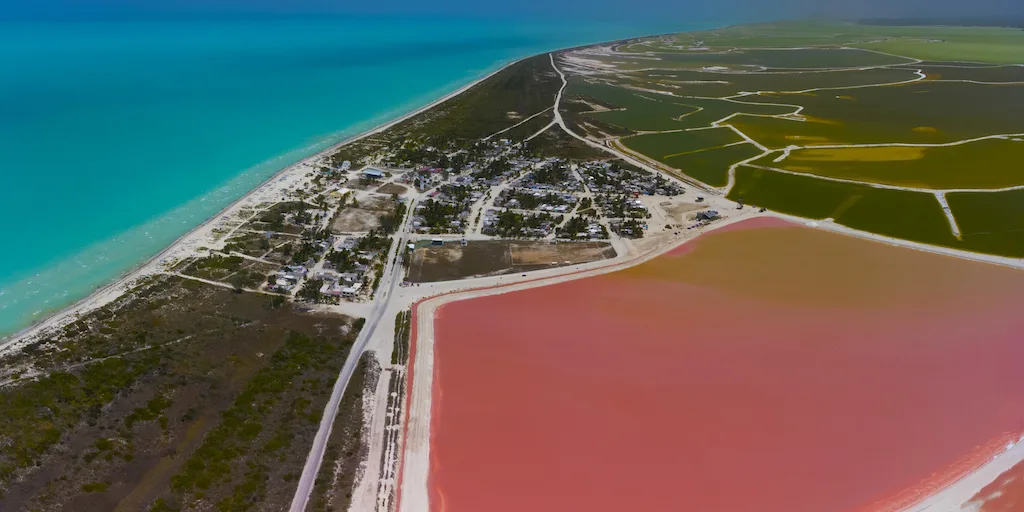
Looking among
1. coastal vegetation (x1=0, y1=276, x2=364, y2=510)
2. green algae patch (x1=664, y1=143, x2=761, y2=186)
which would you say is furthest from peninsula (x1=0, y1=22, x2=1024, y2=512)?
green algae patch (x1=664, y1=143, x2=761, y2=186)

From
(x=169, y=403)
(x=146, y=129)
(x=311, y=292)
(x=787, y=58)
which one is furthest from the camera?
(x=787, y=58)

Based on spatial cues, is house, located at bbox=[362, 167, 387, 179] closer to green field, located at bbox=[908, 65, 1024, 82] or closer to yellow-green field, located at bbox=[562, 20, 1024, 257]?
yellow-green field, located at bbox=[562, 20, 1024, 257]

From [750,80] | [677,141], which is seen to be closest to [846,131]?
[677,141]

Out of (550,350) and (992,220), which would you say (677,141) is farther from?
(550,350)

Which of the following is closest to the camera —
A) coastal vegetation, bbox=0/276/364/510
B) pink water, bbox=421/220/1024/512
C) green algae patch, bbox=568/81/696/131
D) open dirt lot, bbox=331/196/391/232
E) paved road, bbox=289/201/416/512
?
coastal vegetation, bbox=0/276/364/510

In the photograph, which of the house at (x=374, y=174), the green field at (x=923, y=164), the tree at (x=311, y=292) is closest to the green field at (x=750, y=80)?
the green field at (x=923, y=164)

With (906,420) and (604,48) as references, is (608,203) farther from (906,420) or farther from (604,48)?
(604,48)
